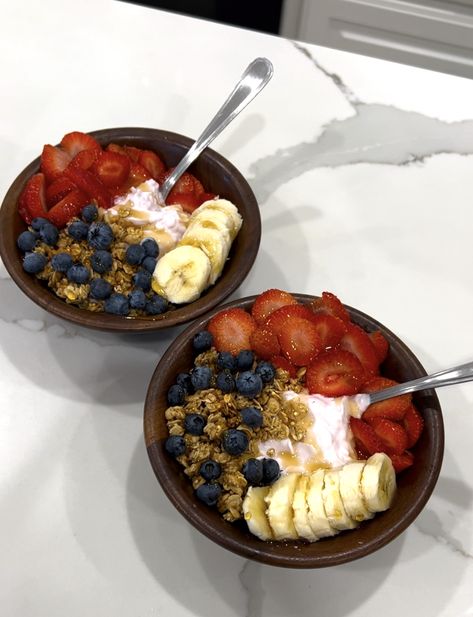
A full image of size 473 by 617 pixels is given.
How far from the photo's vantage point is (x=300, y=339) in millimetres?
996

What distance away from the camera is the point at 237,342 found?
1.02m

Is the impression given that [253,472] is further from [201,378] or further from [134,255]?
[134,255]

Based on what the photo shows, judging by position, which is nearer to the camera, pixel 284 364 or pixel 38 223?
pixel 284 364

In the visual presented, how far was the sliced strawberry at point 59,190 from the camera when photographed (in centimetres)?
118

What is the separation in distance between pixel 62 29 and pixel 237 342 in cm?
111

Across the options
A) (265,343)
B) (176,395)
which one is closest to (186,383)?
(176,395)

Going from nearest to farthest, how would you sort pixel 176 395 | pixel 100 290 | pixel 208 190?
pixel 176 395, pixel 100 290, pixel 208 190

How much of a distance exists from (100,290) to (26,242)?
0.16 metres

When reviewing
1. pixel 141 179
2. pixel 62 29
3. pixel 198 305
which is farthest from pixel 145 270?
pixel 62 29

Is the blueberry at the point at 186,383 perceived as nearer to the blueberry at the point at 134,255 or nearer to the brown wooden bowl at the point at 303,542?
the brown wooden bowl at the point at 303,542

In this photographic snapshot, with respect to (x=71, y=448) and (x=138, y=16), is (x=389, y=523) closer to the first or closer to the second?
(x=71, y=448)

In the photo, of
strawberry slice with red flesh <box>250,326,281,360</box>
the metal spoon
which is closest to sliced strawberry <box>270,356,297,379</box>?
strawberry slice with red flesh <box>250,326,281,360</box>

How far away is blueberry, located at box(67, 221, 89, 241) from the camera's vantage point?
1.13 meters

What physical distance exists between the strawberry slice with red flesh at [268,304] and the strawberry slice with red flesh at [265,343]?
31 millimetres
